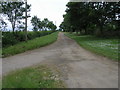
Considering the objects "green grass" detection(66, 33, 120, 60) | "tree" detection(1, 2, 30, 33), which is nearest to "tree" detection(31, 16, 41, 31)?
"tree" detection(1, 2, 30, 33)

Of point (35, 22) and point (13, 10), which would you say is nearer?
point (13, 10)

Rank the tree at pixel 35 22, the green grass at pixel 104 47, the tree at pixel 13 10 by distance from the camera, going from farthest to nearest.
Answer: the tree at pixel 35 22 → the tree at pixel 13 10 → the green grass at pixel 104 47

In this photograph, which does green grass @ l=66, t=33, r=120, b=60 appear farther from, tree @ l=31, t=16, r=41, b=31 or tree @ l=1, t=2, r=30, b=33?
tree @ l=31, t=16, r=41, b=31

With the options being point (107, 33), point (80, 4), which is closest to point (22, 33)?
point (80, 4)

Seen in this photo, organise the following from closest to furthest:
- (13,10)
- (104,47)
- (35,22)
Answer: (104,47)
(13,10)
(35,22)

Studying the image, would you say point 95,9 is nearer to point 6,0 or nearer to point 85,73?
point 6,0

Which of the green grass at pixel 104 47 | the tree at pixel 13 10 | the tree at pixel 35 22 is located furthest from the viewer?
the tree at pixel 35 22

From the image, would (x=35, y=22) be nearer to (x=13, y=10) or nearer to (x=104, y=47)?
(x=13, y=10)

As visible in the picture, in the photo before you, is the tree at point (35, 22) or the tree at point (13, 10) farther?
the tree at point (35, 22)

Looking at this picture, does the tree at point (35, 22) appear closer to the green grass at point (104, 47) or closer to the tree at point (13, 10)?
the tree at point (13, 10)

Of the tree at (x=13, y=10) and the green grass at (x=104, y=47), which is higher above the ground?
the tree at (x=13, y=10)

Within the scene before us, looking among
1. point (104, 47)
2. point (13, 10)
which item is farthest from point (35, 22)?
point (104, 47)

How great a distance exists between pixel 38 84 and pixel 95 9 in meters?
21.7

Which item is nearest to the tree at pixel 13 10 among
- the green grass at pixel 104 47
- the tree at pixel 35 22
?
the green grass at pixel 104 47
